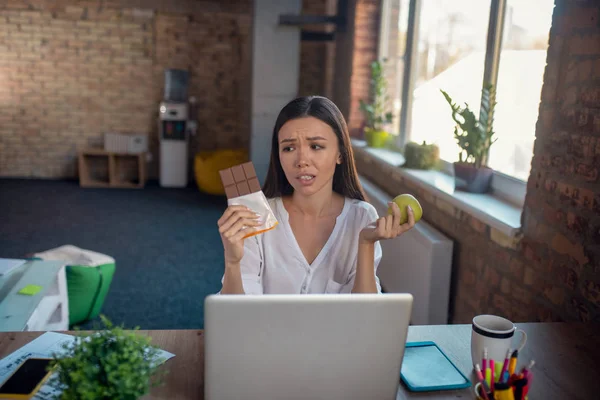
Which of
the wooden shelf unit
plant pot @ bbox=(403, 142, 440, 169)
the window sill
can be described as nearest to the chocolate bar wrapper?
the window sill

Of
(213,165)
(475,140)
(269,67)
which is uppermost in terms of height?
(269,67)

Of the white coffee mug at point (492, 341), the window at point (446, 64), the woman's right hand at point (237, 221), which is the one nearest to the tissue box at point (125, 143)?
the window at point (446, 64)

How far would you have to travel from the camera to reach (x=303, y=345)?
1103 millimetres

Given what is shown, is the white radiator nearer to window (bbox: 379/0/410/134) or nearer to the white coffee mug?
the white coffee mug

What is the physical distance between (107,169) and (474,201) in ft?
20.2

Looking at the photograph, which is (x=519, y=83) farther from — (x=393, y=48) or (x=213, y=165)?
(x=213, y=165)

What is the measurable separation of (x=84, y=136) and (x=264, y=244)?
6573mm

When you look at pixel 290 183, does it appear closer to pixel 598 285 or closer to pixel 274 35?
pixel 598 285

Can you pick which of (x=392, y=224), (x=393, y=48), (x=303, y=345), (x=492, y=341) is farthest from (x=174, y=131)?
(x=303, y=345)

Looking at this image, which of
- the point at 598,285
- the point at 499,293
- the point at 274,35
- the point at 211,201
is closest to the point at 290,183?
the point at 598,285

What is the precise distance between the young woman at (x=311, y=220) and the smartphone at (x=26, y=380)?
1.86 feet

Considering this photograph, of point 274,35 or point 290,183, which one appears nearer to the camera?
point 290,183

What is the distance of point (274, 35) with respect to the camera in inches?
242

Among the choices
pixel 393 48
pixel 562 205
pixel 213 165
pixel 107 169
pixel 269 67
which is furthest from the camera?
pixel 107 169
